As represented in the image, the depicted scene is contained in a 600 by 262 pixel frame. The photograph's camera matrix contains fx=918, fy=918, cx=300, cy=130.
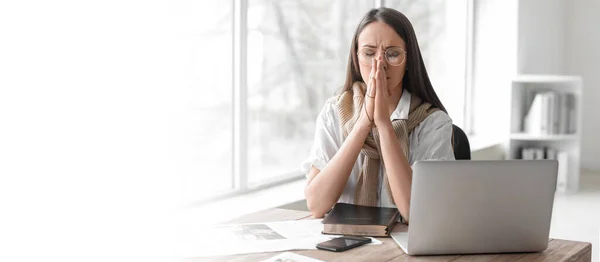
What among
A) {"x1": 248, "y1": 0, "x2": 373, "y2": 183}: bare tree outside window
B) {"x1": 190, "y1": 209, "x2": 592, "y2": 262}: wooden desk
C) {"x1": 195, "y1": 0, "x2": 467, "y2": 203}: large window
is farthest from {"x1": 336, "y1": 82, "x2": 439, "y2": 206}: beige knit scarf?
{"x1": 248, "y1": 0, "x2": 373, "y2": 183}: bare tree outside window

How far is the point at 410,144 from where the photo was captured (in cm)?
291

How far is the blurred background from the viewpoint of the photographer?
297cm

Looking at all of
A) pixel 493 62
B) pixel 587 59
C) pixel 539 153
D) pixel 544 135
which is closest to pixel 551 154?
pixel 539 153

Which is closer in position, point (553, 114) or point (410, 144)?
point (410, 144)

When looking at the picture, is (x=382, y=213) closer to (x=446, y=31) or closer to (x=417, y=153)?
(x=417, y=153)

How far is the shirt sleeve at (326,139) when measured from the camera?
292 cm

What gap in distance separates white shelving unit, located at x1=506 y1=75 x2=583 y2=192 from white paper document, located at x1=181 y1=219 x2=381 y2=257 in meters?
3.79

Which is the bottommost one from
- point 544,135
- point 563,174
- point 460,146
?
point 563,174

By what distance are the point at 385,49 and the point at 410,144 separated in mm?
321

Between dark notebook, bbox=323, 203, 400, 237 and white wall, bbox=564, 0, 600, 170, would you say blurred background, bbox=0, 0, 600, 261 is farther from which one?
white wall, bbox=564, 0, 600, 170

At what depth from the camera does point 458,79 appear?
21.3 feet

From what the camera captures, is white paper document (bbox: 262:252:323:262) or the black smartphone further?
the black smartphone

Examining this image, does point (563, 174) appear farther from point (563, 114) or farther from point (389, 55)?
point (389, 55)

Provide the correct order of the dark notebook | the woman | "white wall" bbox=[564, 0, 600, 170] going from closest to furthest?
the dark notebook < the woman < "white wall" bbox=[564, 0, 600, 170]
